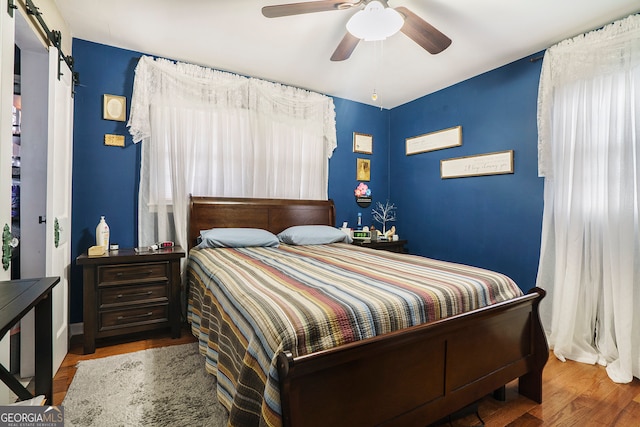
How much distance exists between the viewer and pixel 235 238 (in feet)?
9.35

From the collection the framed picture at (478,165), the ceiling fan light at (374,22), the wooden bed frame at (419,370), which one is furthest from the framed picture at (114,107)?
the framed picture at (478,165)

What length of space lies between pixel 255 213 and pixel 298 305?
7.21 ft

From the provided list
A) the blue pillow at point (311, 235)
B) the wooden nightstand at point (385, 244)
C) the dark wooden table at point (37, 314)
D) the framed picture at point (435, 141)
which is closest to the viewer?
the dark wooden table at point (37, 314)

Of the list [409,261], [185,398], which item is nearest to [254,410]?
[185,398]

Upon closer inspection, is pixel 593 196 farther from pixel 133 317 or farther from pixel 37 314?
pixel 133 317

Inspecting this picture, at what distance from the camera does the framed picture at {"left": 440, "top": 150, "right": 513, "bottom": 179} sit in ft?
9.95

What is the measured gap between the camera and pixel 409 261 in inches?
90.7

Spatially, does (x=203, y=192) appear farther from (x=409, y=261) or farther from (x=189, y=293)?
(x=409, y=261)

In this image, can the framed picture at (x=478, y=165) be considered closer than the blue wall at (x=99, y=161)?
No

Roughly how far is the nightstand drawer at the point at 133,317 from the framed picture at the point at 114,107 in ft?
5.57

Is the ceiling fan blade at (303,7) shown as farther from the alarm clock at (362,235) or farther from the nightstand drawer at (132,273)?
the alarm clock at (362,235)

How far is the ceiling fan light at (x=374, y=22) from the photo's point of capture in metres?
1.84

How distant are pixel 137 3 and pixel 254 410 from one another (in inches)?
105

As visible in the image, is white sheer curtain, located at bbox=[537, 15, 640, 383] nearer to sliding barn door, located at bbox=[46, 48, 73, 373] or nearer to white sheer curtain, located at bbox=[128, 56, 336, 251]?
white sheer curtain, located at bbox=[128, 56, 336, 251]
